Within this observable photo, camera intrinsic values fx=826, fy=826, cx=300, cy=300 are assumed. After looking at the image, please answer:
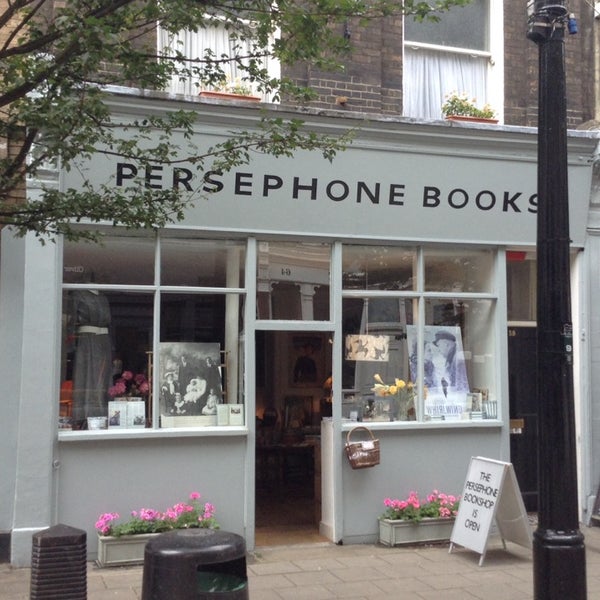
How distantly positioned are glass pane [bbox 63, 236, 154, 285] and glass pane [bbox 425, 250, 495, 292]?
3309mm

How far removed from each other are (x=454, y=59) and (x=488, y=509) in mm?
5571

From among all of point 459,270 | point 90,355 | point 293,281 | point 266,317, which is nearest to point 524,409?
point 459,270

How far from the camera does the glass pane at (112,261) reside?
28.0 feet

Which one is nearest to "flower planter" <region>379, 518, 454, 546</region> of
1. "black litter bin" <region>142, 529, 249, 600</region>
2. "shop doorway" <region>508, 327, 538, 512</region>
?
"shop doorway" <region>508, 327, 538, 512</region>

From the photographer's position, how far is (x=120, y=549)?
797 cm

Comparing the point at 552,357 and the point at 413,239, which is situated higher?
the point at 413,239

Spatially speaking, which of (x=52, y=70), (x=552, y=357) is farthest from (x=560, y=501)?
(x=52, y=70)

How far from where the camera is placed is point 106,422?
8539mm

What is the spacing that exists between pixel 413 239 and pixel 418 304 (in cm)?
79

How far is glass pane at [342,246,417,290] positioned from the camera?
31.1 ft

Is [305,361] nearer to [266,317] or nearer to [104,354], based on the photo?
[266,317]

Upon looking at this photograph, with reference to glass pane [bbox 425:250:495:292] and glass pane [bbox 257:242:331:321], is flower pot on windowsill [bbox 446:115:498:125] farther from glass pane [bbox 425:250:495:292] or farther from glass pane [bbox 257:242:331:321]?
glass pane [bbox 257:242:331:321]

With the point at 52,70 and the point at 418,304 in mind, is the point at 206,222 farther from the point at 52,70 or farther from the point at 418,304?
the point at 52,70

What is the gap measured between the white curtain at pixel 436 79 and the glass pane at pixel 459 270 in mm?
1743
